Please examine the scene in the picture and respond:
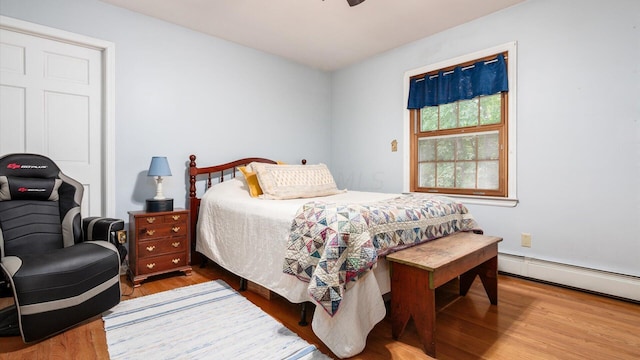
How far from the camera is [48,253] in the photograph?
6.06ft

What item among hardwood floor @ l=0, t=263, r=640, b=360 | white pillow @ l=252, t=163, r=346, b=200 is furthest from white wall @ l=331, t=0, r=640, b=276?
white pillow @ l=252, t=163, r=346, b=200

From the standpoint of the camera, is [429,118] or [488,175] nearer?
[488,175]

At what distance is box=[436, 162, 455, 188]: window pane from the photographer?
3.39 meters

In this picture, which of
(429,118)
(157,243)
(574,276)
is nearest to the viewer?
(574,276)

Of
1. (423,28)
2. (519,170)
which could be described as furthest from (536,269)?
(423,28)

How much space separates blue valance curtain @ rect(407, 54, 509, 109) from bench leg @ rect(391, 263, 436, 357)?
2.24m

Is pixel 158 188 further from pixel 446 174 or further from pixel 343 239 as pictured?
pixel 446 174

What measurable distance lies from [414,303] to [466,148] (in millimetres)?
2168

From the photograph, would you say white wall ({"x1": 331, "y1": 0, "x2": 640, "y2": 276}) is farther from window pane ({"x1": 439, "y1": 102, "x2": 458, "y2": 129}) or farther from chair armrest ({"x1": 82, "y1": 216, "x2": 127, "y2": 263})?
chair armrest ({"x1": 82, "y1": 216, "x2": 127, "y2": 263})

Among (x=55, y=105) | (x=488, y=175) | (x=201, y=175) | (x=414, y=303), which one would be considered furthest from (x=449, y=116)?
(x=55, y=105)

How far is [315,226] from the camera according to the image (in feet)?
5.91

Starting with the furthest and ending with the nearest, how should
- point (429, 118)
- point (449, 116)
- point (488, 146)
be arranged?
1. point (429, 118)
2. point (449, 116)
3. point (488, 146)

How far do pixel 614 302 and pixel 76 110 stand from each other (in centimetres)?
Answer: 470

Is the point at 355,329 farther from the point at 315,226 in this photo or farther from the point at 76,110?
the point at 76,110
